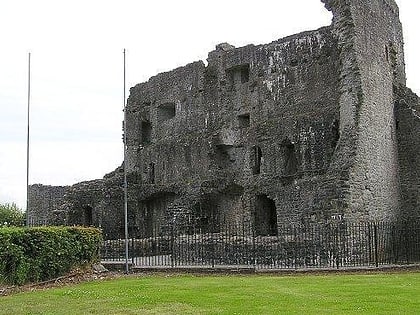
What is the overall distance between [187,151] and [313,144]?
9585 mm

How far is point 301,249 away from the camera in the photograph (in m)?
23.3

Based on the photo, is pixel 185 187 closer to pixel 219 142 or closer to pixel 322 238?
pixel 219 142

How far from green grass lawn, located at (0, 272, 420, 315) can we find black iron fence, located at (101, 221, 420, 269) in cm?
396

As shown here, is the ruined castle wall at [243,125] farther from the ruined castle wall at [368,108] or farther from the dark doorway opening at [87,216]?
the dark doorway opening at [87,216]

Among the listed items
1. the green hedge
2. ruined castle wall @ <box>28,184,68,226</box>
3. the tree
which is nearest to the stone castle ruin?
ruined castle wall @ <box>28,184,68,226</box>

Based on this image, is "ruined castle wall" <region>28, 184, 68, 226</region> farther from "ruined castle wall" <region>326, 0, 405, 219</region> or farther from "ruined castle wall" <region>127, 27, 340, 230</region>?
"ruined castle wall" <region>326, 0, 405, 219</region>

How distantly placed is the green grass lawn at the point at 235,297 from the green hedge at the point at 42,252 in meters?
1.43

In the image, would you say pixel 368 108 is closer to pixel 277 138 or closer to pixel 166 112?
pixel 277 138

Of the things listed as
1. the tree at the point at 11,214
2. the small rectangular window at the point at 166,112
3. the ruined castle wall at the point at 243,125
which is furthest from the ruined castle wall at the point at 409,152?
the tree at the point at 11,214

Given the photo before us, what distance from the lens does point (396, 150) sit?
3067 centimetres

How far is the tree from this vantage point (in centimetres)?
6147

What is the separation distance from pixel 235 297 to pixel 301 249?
9.80 m

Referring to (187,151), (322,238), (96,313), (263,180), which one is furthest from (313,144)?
(96,313)

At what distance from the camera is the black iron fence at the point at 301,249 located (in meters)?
23.1
